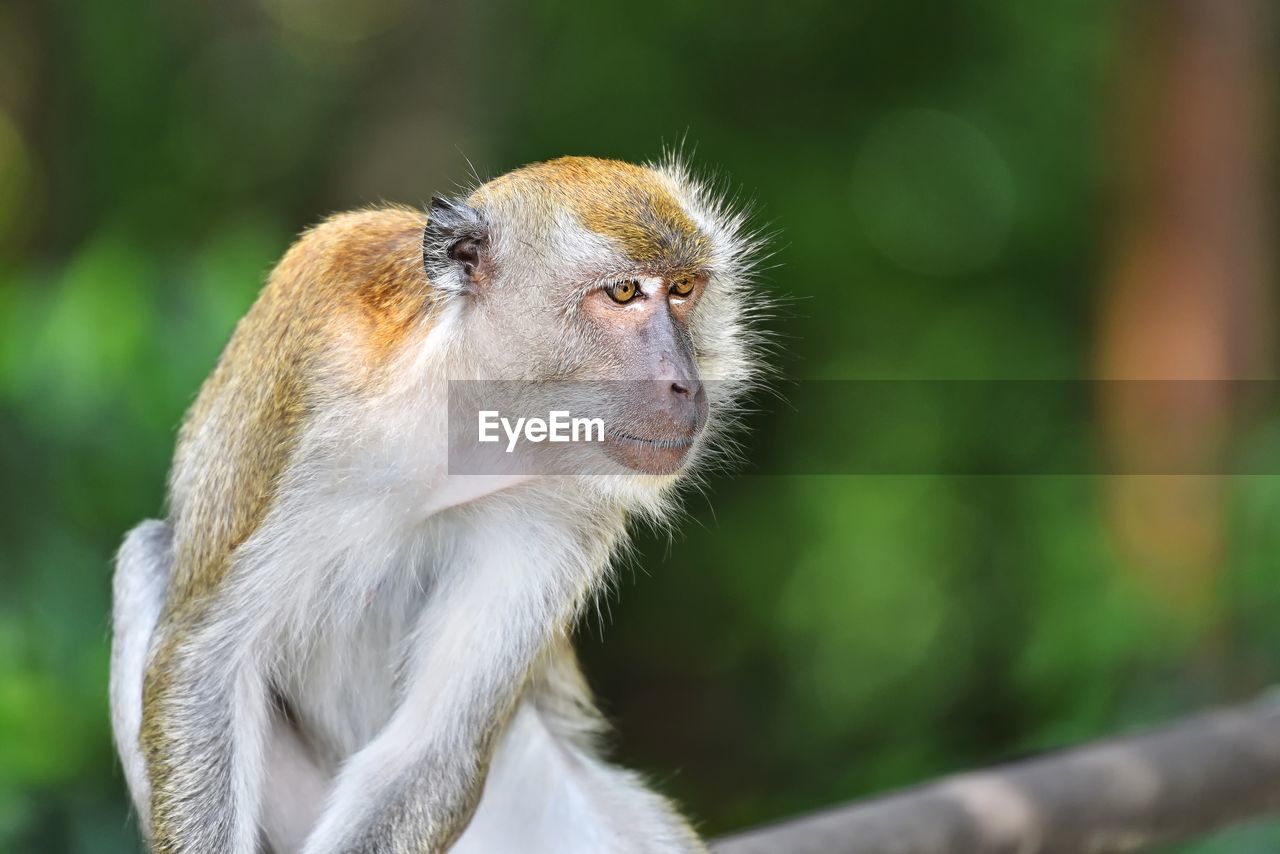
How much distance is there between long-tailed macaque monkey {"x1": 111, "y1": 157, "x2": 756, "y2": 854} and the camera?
3145mm

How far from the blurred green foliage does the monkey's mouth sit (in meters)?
2.25

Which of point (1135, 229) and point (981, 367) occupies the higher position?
point (1135, 229)

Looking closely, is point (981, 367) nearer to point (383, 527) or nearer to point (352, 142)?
point (352, 142)

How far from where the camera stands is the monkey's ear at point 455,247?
3.08m

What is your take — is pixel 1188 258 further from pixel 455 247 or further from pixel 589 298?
pixel 455 247

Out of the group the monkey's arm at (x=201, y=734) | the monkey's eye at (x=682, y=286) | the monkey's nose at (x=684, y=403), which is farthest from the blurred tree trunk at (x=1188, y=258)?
the monkey's arm at (x=201, y=734)

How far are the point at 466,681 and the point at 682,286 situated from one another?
41.2 inches

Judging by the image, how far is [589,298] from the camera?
3.17 metres

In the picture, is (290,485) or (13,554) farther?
(13,554)

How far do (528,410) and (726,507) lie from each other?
16.2 ft

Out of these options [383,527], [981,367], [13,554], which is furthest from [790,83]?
[383,527]

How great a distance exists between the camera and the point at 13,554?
4844mm

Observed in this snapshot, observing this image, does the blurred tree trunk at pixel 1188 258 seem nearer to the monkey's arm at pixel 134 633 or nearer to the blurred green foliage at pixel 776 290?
the blurred green foliage at pixel 776 290

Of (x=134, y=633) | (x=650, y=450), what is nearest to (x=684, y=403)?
(x=650, y=450)
